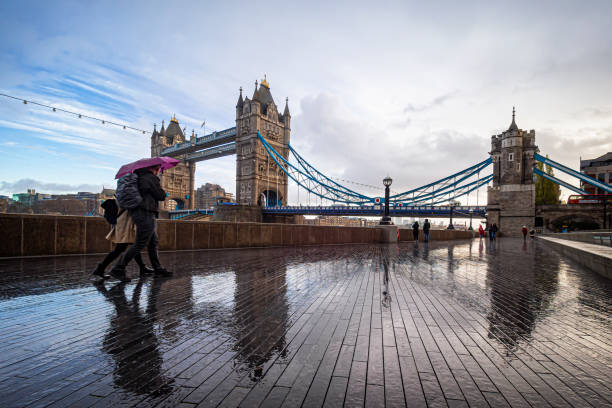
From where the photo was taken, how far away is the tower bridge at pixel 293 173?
34.5 m

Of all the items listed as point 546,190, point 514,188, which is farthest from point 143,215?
point 546,190

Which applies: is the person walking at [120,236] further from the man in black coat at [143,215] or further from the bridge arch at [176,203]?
the bridge arch at [176,203]

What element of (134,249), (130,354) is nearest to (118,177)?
(134,249)

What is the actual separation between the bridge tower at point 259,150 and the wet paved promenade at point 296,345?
52373 millimetres

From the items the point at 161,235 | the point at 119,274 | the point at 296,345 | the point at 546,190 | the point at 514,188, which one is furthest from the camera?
the point at 546,190

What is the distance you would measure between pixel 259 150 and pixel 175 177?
2974 cm

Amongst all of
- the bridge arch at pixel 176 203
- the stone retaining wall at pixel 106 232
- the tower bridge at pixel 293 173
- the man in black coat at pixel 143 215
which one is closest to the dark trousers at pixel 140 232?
the man in black coat at pixel 143 215

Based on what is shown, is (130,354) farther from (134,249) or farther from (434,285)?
(434,285)

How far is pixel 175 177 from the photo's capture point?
7812cm

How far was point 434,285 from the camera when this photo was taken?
4.36 meters

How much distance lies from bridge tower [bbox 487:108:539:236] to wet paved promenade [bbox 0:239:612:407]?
34.6 m

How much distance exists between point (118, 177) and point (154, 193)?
1.74 ft

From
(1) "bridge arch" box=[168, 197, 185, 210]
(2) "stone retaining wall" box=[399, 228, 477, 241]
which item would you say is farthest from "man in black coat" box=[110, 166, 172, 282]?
(1) "bridge arch" box=[168, 197, 185, 210]

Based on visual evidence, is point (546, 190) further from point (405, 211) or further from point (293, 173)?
point (293, 173)
